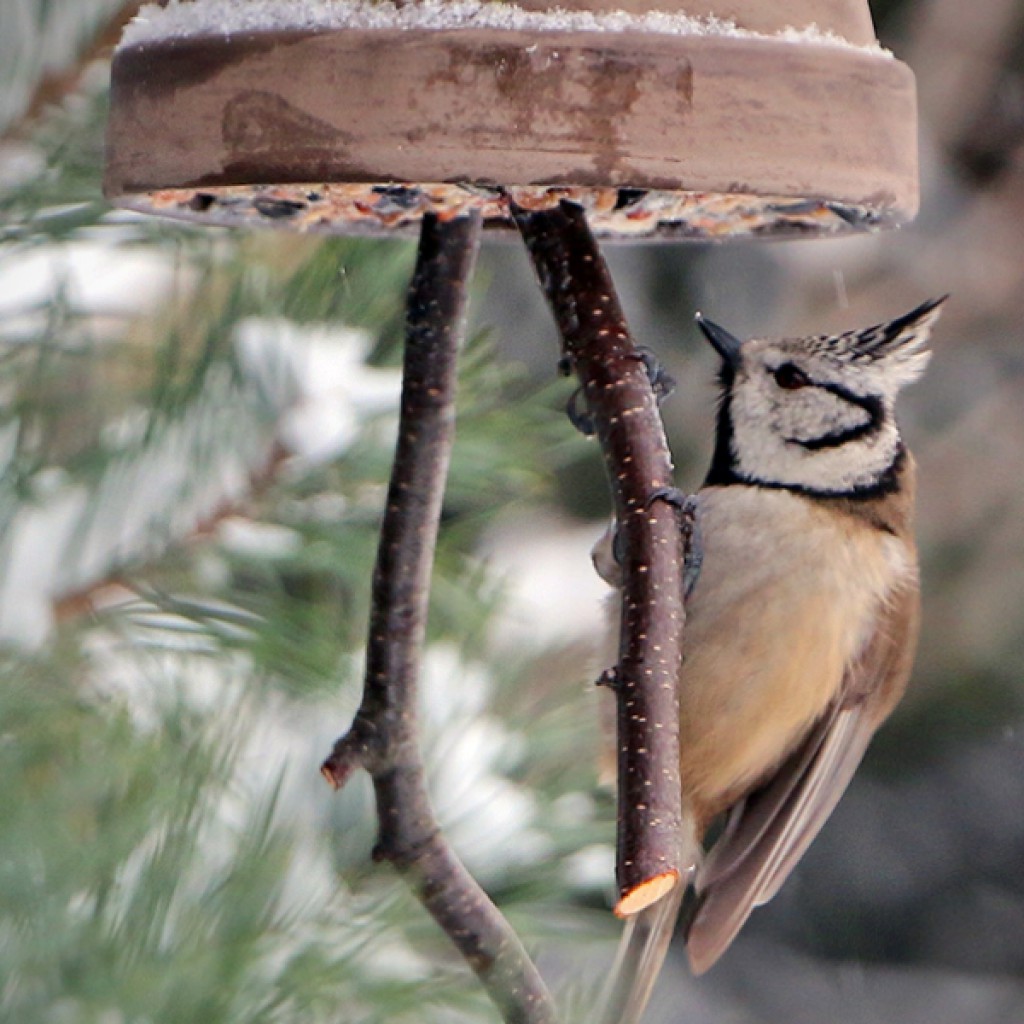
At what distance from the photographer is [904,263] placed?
2.82m

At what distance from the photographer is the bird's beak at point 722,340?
4.34 ft

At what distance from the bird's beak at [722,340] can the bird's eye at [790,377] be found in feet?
0.17

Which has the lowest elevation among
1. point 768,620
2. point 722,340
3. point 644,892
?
point 768,620

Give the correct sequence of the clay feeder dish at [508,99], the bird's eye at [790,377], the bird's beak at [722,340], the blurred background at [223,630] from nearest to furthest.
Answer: the clay feeder dish at [508,99]
the blurred background at [223,630]
the bird's beak at [722,340]
the bird's eye at [790,377]

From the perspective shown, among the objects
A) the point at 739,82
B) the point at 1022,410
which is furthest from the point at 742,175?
the point at 1022,410

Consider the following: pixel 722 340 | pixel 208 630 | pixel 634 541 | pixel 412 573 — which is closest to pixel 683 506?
pixel 634 541

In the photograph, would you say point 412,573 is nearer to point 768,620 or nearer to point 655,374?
point 655,374

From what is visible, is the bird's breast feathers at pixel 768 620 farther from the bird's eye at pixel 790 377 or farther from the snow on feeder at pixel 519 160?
the snow on feeder at pixel 519 160

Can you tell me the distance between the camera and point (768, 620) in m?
1.47

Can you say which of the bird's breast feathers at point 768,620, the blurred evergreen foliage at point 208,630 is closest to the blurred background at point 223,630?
the blurred evergreen foliage at point 208,630

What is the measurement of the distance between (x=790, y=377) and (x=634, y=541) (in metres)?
0.77

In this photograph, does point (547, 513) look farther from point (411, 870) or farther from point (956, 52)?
point (411, 870)

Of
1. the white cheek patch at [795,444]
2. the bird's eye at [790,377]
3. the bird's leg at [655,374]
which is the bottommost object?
the white cheek patch at [795,444]

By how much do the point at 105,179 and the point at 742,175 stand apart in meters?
0.28
